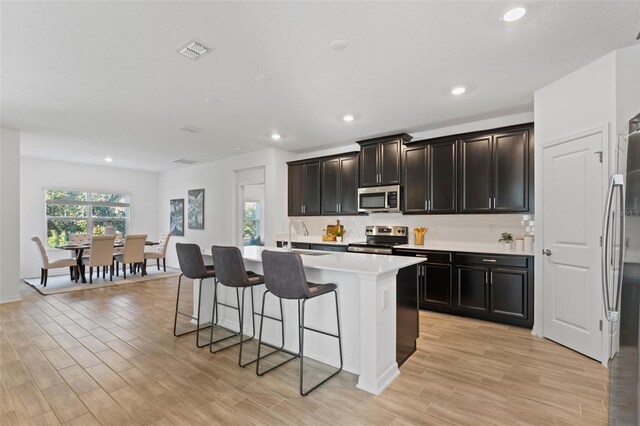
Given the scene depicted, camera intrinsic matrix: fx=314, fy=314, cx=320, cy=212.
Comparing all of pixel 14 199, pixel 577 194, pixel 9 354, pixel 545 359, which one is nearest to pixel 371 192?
pixel 577 194

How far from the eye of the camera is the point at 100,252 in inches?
254

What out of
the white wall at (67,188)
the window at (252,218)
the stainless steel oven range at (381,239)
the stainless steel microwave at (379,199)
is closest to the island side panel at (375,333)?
the stainless steel oven range at (381,239)

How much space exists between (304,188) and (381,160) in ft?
5.74

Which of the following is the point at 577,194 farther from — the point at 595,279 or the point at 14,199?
the point at 14,199

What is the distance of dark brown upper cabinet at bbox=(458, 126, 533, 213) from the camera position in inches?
155

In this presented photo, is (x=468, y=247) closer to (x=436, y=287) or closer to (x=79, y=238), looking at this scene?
(x=436, y=287)

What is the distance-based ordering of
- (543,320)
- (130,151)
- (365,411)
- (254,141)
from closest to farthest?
1. (365,411)
2. (543,320)
3. (254,141)
4. (130,151)

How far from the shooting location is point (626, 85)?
274cm

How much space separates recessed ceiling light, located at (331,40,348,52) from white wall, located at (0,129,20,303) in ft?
18.3

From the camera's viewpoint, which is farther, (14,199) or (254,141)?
(254,141)

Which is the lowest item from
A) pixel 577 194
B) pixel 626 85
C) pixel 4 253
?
pixel 4 253

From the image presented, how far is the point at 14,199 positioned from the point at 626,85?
8046mm

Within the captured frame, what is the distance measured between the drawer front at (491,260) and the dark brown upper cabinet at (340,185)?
2011 mm

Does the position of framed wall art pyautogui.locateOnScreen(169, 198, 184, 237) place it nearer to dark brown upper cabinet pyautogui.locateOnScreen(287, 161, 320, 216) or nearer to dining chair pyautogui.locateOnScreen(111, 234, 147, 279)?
dining chair pyautogui.locateOnScreen(111, 234, 147, 279)
